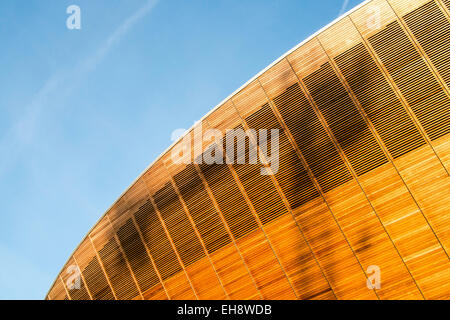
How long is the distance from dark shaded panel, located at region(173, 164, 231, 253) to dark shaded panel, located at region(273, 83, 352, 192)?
413 cm

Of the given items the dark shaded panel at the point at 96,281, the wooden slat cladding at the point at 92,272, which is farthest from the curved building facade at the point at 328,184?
the wooden slat cladding at the point at 92,272

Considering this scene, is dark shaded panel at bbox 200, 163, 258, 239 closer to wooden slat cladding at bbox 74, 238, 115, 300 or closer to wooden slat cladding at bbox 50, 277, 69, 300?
wooden slat cladding at bbox 74, 238, 115, 300

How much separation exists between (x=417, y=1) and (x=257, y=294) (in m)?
11.5

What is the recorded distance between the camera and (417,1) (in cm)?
1040

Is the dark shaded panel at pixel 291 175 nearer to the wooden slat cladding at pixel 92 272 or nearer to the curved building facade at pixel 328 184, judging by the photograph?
the curved building facade at pixel 328 184

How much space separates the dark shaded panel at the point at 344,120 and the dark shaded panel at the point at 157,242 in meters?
7.90

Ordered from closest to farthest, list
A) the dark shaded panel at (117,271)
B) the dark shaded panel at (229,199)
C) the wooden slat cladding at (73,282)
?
the dark shaded panel at (229,199)
the dark shaded panel at (117,271)
the wooden slat cladding at (73,282)

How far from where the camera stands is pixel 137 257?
13695 mm

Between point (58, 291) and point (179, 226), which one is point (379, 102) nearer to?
point (179, 226)

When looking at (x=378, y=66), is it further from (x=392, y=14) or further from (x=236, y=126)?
(x=236, y=126)

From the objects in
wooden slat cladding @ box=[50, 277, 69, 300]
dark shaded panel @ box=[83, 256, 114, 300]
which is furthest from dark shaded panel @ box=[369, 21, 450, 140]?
wooden slat cladding @ box=[50, 277, 69, 300]

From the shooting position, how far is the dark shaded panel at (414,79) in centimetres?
999

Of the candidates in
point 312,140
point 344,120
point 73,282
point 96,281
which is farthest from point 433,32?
point 73,282

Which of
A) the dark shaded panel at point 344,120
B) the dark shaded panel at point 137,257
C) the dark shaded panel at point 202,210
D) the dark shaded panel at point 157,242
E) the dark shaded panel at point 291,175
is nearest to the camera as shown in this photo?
the dark shaded panel at point 344,120
